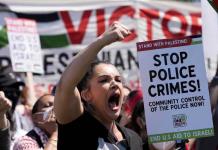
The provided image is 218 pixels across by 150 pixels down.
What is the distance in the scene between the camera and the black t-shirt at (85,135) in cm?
357

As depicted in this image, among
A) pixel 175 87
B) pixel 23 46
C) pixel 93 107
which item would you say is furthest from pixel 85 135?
pixel 23 46

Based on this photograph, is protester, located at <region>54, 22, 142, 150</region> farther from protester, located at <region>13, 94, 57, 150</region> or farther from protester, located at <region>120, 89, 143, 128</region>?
protester, located at <region>120, 89, 143, 128</region>

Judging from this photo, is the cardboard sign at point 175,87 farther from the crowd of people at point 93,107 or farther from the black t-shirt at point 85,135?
the black t-shirt at point 85,135

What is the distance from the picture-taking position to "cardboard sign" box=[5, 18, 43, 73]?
8.12 meters

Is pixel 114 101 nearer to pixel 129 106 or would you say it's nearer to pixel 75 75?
pixel 75 75

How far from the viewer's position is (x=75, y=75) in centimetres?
346

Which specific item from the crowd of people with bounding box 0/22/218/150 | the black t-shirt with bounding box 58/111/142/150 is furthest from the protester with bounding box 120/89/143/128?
the black t-shirt with bounding box 58/111/142/150

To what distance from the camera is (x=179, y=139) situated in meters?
3.87

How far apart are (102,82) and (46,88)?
21.3 feet

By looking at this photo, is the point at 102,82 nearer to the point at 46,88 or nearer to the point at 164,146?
the point at 164,146

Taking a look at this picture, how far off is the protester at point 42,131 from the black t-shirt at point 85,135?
119 centimetres

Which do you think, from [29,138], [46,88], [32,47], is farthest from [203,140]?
[46,88]

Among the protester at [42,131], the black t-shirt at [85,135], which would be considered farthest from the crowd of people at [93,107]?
the protester at [42,131]

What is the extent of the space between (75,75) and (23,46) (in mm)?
4825
